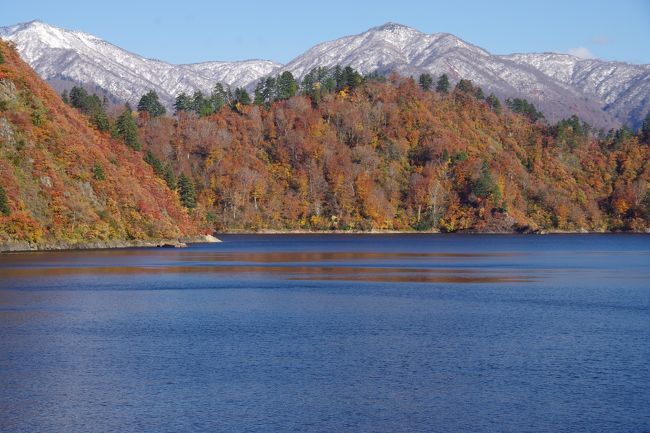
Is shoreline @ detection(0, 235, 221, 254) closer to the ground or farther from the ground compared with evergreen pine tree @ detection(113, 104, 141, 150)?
closer to the ground

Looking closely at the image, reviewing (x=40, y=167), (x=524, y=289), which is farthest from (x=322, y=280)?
(x=40, y=167)

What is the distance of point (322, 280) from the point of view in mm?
81125

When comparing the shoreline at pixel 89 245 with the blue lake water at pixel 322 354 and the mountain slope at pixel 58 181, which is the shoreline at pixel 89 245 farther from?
the blue lake water at pixel 322 354

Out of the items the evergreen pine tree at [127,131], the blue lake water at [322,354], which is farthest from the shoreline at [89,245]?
the blue lake water at [322,354]

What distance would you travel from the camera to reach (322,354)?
40.5 metres

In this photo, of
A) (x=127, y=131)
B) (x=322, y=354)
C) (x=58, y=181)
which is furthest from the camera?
(x=127, y=131)

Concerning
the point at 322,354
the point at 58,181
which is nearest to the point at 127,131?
the point at 58,181

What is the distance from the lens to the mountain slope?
4604 inches

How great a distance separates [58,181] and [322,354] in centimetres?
9133

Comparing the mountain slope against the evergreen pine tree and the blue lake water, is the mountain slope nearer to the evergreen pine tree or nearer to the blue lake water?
the evergreen pine tree

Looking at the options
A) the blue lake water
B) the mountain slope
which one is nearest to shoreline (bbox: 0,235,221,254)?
the mountain slope

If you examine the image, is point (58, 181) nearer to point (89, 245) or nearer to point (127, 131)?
point (89, 245)

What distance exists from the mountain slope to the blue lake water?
131ft

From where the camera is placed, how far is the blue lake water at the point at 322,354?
29.6 metres
